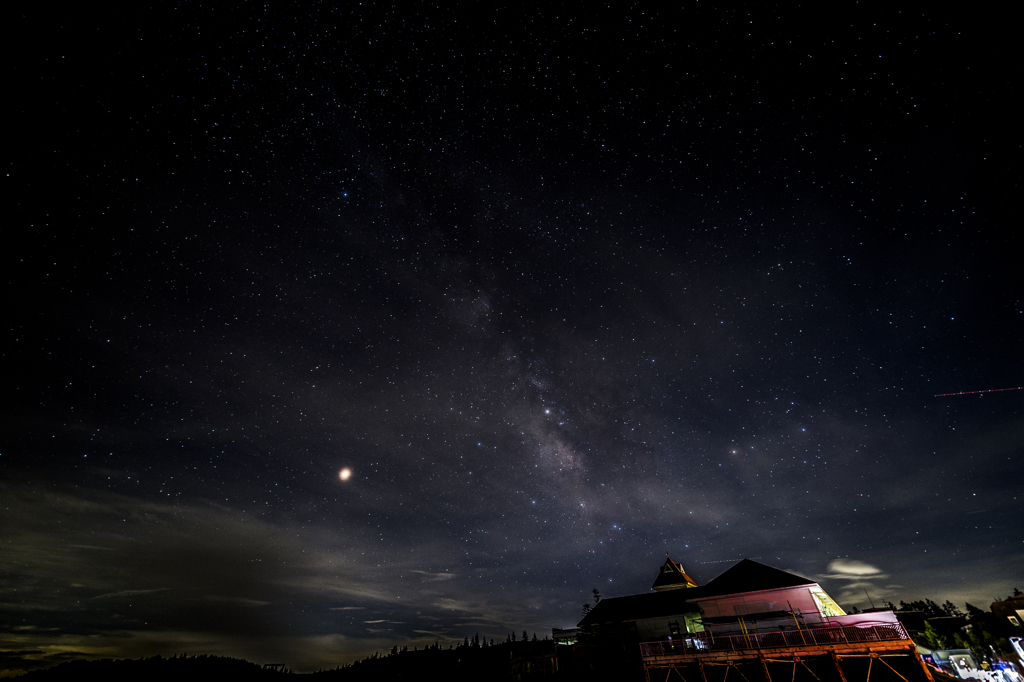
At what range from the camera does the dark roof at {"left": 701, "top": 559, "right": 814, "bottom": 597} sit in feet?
86.4

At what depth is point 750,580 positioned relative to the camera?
28.0m

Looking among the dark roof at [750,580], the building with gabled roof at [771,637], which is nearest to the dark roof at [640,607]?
the building with gabled roof at [771,637]

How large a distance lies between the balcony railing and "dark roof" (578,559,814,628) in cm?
874

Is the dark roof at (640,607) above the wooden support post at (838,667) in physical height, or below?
above

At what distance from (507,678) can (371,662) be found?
16002 centimetres

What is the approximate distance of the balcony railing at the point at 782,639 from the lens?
16.4 metres

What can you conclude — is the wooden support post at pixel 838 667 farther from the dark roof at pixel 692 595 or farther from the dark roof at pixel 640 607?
the dark roof at pixel 640 607

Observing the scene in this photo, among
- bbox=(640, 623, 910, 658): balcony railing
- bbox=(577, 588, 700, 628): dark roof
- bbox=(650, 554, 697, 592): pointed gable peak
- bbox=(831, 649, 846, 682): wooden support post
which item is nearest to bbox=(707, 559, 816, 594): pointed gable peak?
bbox=(577, 588, 700, 628): dark roof

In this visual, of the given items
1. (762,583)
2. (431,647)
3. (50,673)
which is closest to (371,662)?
(431,647)

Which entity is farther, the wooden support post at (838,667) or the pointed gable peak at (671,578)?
the pointed gable peak at (671,578)

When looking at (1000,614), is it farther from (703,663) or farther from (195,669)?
(195,669)

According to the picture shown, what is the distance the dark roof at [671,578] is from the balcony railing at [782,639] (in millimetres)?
27531

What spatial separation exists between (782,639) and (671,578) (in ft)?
103

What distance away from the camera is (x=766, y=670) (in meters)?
17.8
